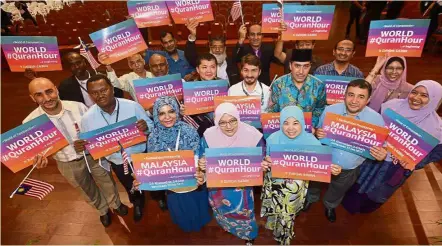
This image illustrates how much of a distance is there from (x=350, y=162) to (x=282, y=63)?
80.0 inches

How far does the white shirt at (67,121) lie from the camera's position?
9.40ft

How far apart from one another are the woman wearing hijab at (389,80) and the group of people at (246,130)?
0.01 meters

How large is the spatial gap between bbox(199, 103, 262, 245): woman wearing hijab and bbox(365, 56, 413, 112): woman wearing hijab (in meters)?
1.56

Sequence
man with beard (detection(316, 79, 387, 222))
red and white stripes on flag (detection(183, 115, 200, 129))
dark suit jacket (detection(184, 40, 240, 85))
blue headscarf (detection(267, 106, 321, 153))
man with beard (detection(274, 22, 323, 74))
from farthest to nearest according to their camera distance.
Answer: dark suit jacket (detection(184, 40, 240, 85)) < man with beard (detection(274, 22, 323, 74)) < red and white stripes on flag (detection(183, 115, 200, 129)) < man with beard (detection(316, 79, 387, 222)) < blue headscarf (detection(267, 106, 321, 153))

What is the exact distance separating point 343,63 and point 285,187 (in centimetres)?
176

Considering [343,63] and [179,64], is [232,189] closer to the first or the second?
[343,63]

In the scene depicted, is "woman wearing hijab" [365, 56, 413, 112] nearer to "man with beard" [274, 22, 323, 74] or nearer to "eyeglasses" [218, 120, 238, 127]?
"man with beard" [274, 22, 323, 74]

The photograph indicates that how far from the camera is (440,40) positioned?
7570 millimetres

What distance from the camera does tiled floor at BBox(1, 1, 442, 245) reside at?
11.4 ft

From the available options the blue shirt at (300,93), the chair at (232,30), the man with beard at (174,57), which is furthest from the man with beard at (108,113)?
the chair at (232,30)

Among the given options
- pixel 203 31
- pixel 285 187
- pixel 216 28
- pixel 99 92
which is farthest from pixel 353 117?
pixel 203 31

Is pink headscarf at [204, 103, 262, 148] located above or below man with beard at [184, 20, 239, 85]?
below

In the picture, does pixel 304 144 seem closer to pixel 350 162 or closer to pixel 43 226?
pixel 350 162

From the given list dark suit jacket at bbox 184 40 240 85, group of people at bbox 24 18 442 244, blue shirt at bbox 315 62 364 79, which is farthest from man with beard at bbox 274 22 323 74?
dark suit jacket at bbox 184 40 240 85
